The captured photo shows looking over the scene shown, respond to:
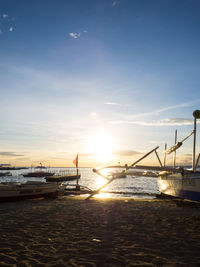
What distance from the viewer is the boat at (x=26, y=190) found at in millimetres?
19312

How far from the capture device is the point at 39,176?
5094 inches

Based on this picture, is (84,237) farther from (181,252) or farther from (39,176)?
(39,176)

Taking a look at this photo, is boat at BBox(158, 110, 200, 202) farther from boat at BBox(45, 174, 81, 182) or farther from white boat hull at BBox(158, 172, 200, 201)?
boat at BBox(45, 174, 81, 182)

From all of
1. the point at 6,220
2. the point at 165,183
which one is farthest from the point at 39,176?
the point at 6,220

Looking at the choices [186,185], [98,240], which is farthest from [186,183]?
[98,240]

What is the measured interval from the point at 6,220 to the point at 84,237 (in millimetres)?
5161

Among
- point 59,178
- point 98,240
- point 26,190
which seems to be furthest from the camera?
point 59,178

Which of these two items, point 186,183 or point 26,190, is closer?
point 186,183

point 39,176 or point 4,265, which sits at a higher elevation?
point 4,265

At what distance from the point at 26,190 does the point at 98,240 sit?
14.1 metres

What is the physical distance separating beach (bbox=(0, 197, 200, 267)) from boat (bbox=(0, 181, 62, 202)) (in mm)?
6895

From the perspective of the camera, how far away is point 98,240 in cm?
833

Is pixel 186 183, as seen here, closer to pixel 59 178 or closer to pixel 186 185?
pixel 186 185

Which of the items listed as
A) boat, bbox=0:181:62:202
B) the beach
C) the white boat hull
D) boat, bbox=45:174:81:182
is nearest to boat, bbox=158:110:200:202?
the white boat hull
